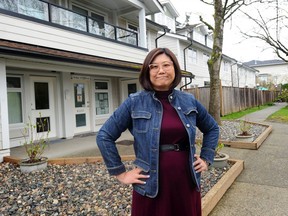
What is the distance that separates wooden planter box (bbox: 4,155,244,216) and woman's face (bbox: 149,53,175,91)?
2.09m

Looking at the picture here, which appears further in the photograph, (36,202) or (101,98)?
(101,98)

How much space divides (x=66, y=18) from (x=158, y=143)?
27.8 ft

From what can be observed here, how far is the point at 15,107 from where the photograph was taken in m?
8.06

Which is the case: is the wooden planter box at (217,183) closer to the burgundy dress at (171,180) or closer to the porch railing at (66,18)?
the burgundy dress at (171,180)

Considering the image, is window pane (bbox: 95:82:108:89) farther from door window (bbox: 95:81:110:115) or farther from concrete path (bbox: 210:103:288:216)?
concrete path (bbox: 210:103:288:216)

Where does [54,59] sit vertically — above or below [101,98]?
above

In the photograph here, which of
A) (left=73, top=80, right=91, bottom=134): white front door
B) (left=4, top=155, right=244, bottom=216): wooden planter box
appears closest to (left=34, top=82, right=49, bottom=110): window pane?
(left=73, top=80, right=91, bottom=134): white front door

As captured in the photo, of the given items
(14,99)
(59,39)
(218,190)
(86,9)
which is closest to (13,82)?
(14,99)

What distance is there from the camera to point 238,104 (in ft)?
63.3

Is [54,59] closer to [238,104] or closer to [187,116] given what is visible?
[187,116]

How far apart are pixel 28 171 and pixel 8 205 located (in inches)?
61.4

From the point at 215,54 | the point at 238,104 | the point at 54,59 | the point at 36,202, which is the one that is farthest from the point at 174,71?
the point at 238,104

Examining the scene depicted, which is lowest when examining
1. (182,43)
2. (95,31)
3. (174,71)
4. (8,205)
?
(8,205)

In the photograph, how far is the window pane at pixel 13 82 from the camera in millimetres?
7926
